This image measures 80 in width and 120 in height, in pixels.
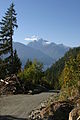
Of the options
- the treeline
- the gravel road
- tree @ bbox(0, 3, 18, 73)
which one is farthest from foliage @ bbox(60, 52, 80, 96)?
tree @ bbox(0, 3, 18, 73)

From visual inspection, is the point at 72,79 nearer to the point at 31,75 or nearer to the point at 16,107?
the point at 16,107

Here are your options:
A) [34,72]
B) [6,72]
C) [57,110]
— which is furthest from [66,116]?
[6,72]

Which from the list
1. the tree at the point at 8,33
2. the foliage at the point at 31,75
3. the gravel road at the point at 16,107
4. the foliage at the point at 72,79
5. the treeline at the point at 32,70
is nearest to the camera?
the gravel road at the point at 16,107

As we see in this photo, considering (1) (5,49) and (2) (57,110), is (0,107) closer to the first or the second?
(2) (57,110)

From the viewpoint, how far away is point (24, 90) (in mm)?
29656

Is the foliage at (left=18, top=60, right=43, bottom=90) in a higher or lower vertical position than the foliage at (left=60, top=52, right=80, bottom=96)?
lower

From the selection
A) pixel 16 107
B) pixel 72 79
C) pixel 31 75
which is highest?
pixel 72 79

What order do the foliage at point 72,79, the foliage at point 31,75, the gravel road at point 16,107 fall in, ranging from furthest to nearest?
1. the foliage at point 31,75
2. the foliage at point 72,79
3. the gravel road at point 16,107

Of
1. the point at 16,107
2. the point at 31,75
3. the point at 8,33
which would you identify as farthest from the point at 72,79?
the point at 8,33

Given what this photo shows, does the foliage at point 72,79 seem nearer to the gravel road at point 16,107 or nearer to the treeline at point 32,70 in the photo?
the treeline at point 32,70

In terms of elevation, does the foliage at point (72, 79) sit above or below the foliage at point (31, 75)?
above

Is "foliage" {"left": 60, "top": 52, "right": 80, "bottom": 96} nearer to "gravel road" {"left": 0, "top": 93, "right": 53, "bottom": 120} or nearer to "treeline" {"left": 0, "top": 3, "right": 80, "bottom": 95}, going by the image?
"treeline" {"left": 0, "top": 3, "right": 80, "bottom": 95}

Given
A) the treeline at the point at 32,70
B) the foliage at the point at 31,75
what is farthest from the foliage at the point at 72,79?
the foliage at the point at 31,75

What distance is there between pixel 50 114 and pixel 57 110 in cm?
47
